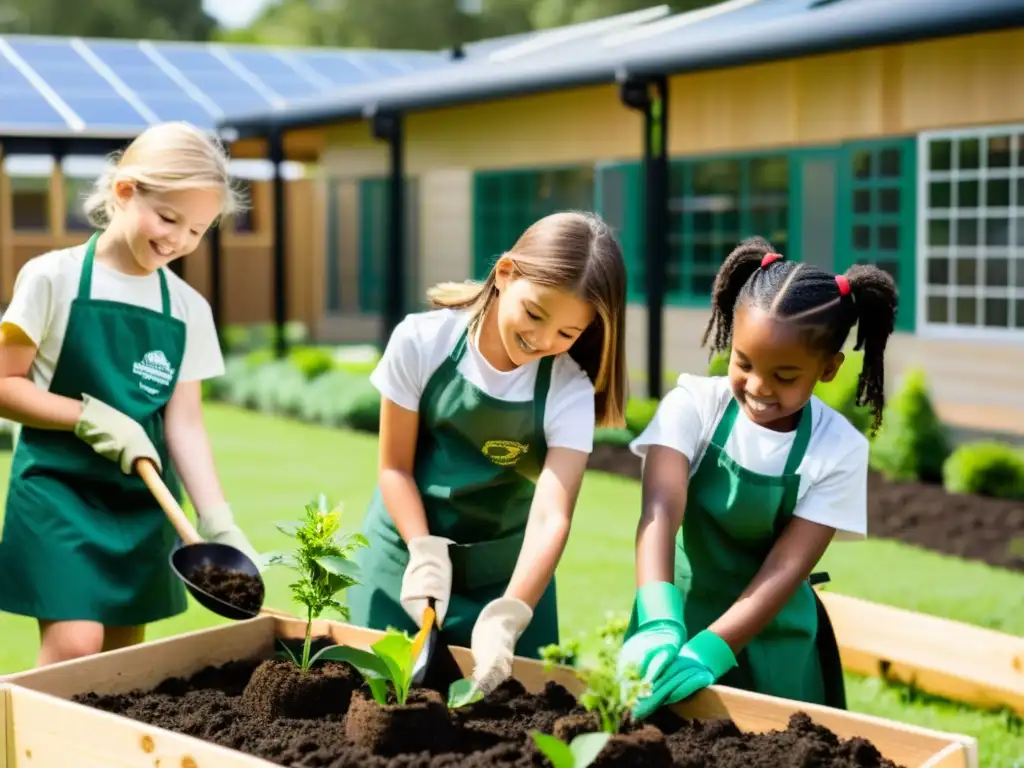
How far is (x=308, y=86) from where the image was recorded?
59.5 ft

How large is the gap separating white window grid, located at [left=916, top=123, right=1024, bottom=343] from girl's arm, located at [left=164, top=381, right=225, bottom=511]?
7463 millimetres

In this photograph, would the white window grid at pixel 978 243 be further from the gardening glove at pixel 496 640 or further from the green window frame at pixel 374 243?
the green window frame at pixel 374 243

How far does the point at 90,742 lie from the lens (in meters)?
2.34

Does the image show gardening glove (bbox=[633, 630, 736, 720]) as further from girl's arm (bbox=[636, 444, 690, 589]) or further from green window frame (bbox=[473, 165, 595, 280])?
green window frame (bbox=[473, 165, 595, 280])

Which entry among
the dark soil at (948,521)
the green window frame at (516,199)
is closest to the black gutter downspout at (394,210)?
the green window frame at (516,199)

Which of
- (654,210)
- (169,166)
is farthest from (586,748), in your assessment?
(654,210)

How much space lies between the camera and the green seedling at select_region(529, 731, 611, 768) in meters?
1.99

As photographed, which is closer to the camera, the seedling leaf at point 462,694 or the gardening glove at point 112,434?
the seedling leaf at point 462,694

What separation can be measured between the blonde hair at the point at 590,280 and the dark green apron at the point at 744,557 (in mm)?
253

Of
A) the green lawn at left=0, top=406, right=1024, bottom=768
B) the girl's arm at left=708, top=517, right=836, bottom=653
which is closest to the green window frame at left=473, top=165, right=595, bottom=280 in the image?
the green lawn at left=0, top=406, right=1024, bottom=768

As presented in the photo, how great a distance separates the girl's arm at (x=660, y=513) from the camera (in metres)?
2.60

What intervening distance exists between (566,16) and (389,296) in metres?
25.1

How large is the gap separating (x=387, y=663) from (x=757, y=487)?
2.67ft

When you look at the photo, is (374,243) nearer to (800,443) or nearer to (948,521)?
(948,521)
